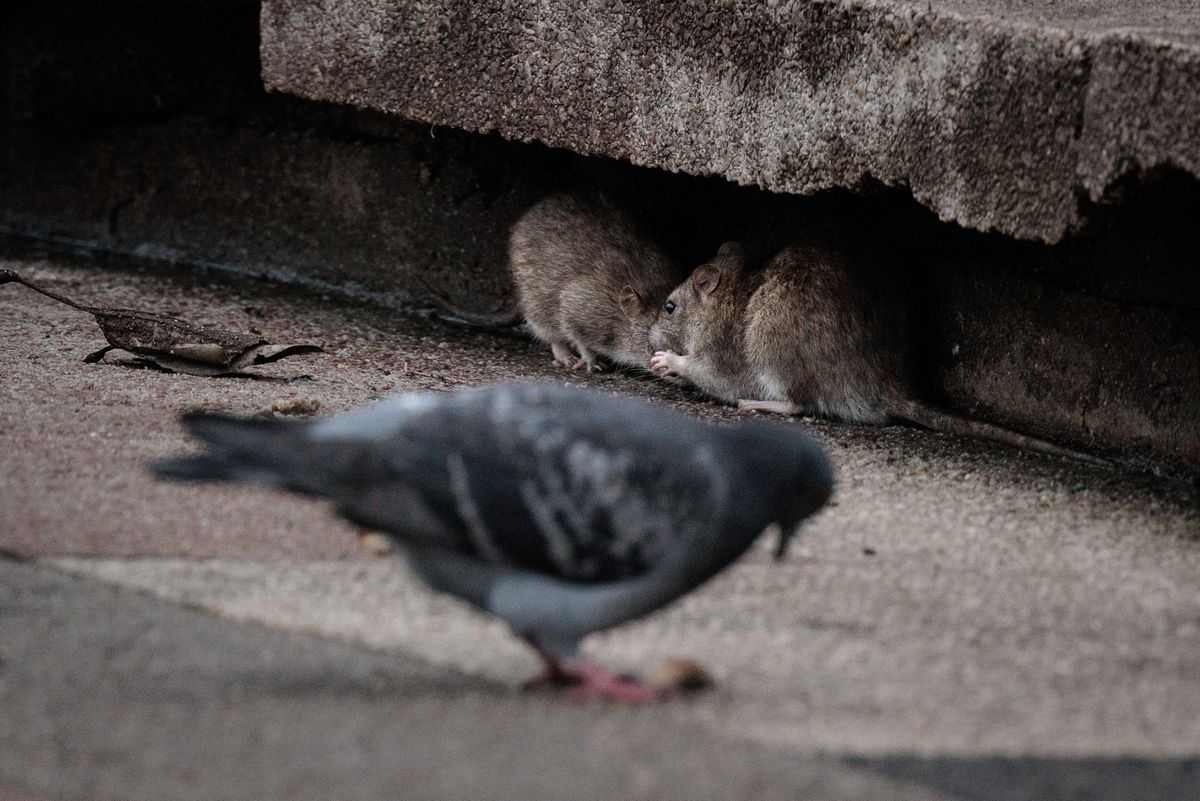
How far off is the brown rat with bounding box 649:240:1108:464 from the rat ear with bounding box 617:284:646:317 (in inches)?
20.6

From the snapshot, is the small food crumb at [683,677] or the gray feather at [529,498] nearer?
the gray feather at [529,498]

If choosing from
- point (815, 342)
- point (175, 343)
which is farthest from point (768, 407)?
point (175, 343)

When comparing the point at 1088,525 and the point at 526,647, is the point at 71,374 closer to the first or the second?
the point at 526,647

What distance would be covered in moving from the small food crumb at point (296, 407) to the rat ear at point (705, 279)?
5.84 ft

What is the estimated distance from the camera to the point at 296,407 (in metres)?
4.98

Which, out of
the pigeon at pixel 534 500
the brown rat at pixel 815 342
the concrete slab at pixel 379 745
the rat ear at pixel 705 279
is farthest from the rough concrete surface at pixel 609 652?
the rat ear at pixel 705 279

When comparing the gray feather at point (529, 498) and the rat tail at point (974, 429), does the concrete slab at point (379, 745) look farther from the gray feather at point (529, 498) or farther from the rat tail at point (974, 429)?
the rat tail at point (974, 429)

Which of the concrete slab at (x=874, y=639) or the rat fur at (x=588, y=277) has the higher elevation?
the concrete slab at (x=874, y=639)

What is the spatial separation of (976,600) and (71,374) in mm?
3075

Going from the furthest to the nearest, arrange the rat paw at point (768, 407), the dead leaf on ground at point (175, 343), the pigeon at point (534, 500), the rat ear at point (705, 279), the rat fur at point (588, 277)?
the rat fur at point (588, 277) → the rat ear at point (705, 279) → the rat paw at point (768, 407) → the dead leaf on ground at point (175, 343) → the pigeon at point (534, 500)

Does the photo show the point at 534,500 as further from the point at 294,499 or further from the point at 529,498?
the point at 294,499

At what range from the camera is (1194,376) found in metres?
4.71

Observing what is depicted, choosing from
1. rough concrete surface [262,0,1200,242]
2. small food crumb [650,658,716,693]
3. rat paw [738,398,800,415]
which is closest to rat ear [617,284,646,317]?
rat paw [738,398,800,415]

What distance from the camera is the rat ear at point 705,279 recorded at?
20.2 ft
